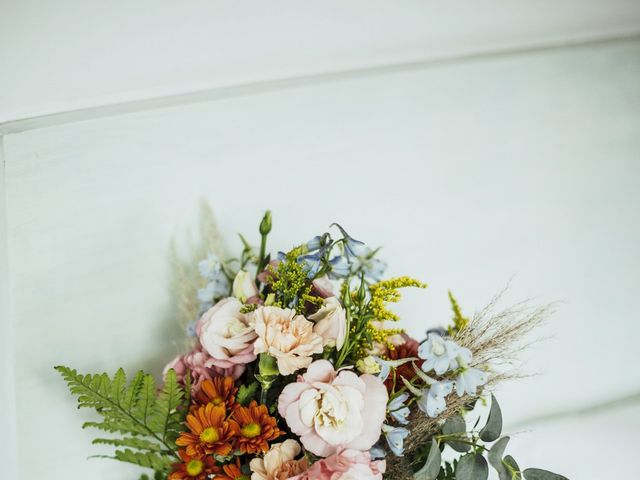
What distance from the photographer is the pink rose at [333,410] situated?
62 centimetres

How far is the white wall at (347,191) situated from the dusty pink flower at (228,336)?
0.26 m

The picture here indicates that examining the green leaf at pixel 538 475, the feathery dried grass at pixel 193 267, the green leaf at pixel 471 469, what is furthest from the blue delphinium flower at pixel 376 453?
the feathery dried grass at pixel 193 267

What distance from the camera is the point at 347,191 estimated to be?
3.42 feet

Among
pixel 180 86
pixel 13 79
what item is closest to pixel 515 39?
pixel 180 86

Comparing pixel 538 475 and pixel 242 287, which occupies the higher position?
pixel 242 287

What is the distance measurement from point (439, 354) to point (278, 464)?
0.24 meters

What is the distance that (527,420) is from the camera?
3.55 feet

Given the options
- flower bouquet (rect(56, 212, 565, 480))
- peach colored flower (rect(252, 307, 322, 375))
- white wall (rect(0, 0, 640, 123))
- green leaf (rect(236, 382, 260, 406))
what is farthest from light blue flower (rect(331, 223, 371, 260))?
white wall (rect(0, 0, 640, 123))

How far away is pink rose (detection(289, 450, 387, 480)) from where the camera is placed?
606 mm

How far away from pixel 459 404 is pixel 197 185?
0.59 metres

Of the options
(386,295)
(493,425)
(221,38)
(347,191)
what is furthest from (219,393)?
(221,38)

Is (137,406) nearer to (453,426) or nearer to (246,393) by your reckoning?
(246,393)

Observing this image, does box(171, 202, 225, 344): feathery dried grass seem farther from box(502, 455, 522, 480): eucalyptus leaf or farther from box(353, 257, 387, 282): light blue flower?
box(502, 455, 522, 480): eucalyptus leaf

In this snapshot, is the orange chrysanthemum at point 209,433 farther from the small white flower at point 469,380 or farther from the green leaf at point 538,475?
the green leaf at point 538,475
